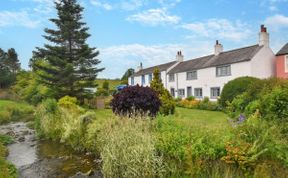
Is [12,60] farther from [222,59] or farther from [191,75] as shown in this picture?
[222,59]

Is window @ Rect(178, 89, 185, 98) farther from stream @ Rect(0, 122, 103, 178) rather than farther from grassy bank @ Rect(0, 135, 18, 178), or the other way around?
grassy bank @ Rect(0, 135, 18, 178)

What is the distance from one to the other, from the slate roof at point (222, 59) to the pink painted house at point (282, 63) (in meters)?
2.45

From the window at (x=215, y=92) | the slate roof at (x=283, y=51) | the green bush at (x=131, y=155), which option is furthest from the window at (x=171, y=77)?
the green bush at (x=131, y=155)

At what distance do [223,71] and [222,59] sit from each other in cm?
175

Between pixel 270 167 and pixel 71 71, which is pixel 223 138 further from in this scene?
pixel 71 71

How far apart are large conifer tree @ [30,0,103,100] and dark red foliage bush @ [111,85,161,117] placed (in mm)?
13905

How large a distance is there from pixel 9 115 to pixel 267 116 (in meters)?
22.4

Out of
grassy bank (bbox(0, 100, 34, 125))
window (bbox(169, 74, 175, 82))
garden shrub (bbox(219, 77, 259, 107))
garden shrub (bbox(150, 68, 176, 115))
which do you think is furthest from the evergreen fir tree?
garden shrub (bbox(150, 68, 176, 115))

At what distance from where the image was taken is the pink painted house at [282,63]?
88.6ft

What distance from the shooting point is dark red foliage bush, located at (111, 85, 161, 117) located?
41.6 feet

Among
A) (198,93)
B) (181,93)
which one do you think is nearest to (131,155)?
(198,93)

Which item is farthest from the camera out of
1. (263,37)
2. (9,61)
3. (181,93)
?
(9,61)

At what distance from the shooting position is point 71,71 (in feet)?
81.7

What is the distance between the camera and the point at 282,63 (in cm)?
2748
